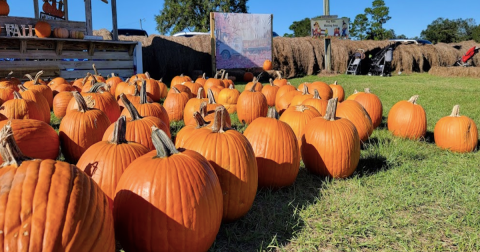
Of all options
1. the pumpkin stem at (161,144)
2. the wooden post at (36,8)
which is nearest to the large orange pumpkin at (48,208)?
the pumpkin stem at (161,144)

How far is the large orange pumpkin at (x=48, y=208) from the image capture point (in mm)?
1329

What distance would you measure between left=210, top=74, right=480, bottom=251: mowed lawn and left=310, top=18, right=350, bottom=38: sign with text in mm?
14847

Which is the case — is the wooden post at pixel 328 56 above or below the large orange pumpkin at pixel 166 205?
above

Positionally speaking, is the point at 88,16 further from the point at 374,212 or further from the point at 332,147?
the point at 374,212

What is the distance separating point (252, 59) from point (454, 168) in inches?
489

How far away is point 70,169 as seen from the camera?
1.56 meters

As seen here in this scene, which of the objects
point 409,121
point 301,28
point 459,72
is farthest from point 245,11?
point 409,121

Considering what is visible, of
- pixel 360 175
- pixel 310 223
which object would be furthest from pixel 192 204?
pixel 360 175

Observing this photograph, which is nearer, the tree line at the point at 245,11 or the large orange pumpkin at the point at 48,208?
the large orange pumpkin at the point at 48,208

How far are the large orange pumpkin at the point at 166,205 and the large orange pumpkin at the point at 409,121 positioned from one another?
11.6 ft

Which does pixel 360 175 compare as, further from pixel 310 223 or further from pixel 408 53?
pixel 408 53

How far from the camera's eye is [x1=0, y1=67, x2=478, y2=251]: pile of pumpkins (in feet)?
4.62

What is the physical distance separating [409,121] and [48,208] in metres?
4.35

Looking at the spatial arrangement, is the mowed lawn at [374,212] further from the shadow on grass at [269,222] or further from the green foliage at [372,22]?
the green foliage at [372,22]
